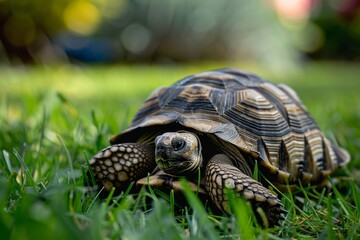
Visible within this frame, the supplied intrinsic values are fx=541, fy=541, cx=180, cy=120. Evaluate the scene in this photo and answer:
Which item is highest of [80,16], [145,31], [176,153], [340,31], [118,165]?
[176,153]

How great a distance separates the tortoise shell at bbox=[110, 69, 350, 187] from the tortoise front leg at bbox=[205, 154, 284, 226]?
17cm

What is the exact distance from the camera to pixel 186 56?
12539mm

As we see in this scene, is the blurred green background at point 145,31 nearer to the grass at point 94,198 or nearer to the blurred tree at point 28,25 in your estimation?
the blurred tree at point 28,25

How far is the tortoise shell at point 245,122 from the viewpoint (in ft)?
6.64

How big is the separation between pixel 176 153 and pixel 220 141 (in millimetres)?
262

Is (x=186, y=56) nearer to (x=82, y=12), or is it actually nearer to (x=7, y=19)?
(x=82, y=12)

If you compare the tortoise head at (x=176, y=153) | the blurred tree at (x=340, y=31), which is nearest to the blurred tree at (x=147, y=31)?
the blurred tree at (x=340, y=31)

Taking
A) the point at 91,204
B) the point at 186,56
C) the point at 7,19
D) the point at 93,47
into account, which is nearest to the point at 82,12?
the point at 93,47

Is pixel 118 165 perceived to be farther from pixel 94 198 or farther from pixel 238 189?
pixel 238 189

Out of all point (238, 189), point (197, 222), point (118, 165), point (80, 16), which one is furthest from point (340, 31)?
point (197, 222)

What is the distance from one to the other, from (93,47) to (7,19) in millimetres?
1896

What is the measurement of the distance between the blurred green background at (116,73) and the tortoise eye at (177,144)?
25 cm

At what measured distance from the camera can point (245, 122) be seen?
2.09 meters

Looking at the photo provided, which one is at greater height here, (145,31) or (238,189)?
(238,189)
